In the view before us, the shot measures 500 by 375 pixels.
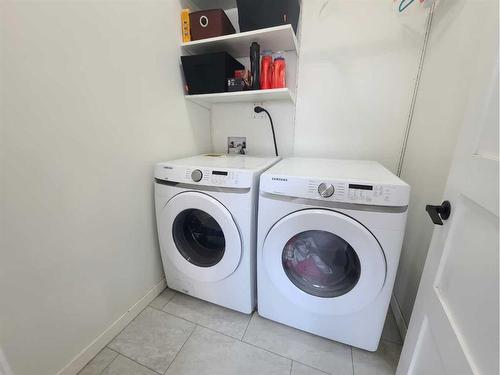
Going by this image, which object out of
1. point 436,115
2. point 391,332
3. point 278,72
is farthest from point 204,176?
point 391,332

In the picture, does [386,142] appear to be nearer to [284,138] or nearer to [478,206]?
[284,138]

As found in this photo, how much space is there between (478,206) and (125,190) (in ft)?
4.37

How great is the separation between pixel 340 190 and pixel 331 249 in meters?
0.34

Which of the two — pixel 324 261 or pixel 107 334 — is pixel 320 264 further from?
pixel 107 334

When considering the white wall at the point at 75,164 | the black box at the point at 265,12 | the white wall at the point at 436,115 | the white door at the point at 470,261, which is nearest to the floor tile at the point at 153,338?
the white wall at the point at 75,164

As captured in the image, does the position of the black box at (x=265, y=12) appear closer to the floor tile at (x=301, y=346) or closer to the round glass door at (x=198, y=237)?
the round glass door at (x=198, y=237)

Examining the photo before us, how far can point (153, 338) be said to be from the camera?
3.62ft

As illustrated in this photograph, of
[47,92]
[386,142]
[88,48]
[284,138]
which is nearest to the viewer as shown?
[47,92]

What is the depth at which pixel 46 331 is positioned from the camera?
2.69ft

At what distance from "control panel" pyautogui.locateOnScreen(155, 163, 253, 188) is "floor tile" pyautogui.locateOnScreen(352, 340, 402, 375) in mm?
1002

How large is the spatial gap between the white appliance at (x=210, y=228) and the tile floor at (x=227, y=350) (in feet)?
0.41

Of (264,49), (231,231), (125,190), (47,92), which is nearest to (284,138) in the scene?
(264,49)

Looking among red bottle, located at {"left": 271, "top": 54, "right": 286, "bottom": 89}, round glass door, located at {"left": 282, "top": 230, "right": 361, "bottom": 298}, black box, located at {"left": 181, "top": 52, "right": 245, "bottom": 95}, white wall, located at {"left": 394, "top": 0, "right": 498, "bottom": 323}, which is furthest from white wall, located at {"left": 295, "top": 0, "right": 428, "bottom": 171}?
round glass door, located at {"left": 282, "top": 230, "right": 361, "bottom": 298}

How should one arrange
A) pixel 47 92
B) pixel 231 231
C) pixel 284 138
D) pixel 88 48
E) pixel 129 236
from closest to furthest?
pixel 47 92, pixel 88 48, pixel 231 231, pixel 129 236, pixel 284 138
